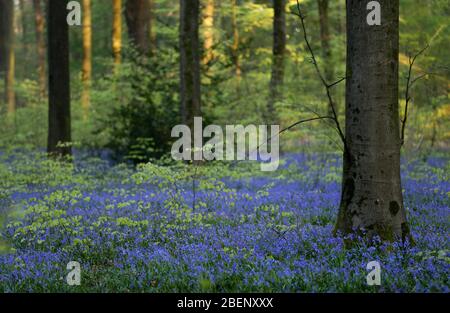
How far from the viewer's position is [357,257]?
5.54 meters

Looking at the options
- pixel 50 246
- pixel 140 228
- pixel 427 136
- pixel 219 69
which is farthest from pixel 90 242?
pixel 427 136

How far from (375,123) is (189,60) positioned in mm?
8614

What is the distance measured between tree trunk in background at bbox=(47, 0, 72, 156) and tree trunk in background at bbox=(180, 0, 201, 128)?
150 inches

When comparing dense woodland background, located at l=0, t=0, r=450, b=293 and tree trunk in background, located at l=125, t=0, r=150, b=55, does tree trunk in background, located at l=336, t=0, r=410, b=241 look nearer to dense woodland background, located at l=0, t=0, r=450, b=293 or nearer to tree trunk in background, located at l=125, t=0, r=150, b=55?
dense woodland background, located at l=0, t=0, r=450, b=293

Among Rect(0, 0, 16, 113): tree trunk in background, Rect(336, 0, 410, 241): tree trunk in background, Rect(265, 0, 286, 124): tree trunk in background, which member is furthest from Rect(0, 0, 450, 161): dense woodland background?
Rect(0, 0, 16, 113): tree trunk in background

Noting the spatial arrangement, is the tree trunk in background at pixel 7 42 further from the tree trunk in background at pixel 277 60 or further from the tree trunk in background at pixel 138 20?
the tree trunk in background at pixel 277 60

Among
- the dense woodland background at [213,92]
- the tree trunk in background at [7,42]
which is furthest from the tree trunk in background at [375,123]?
the tree trunk in background at [7,42]

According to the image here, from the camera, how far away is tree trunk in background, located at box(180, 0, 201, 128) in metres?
13.4

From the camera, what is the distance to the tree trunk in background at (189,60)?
1338 centimetres

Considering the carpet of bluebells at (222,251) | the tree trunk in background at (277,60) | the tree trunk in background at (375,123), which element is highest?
the tree trunk in background at (277,60)

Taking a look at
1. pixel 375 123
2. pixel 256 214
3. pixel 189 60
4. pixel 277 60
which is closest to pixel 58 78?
pixel 189 60

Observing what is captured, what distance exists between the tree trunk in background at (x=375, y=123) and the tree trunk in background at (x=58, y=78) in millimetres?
10878

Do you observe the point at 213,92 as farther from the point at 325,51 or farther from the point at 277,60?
the point at 325,51
